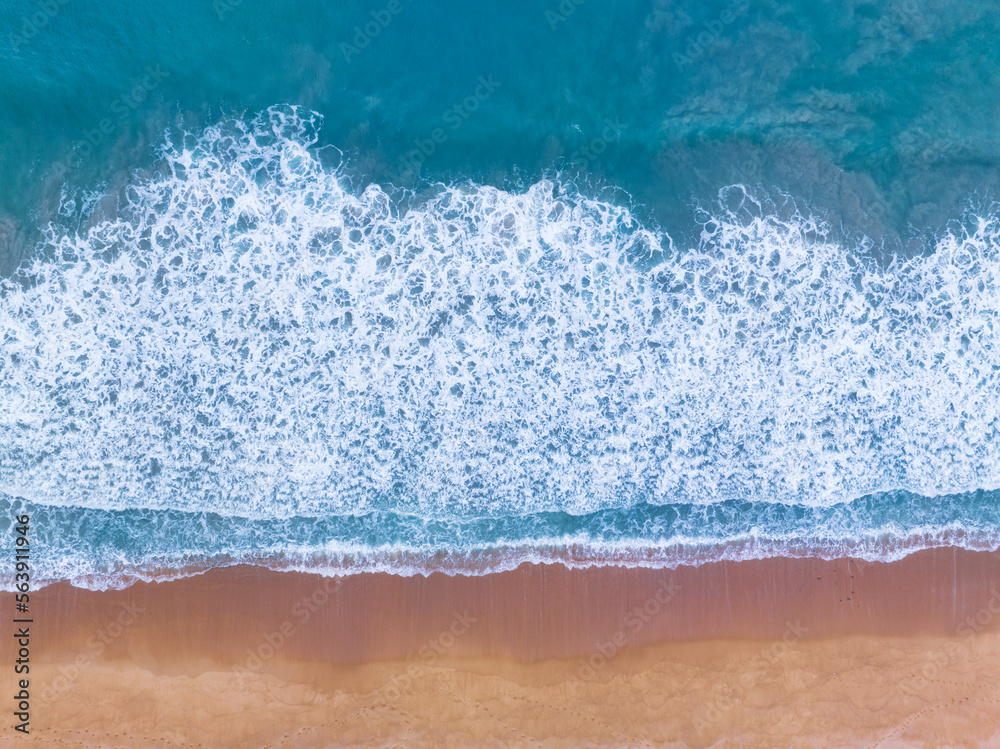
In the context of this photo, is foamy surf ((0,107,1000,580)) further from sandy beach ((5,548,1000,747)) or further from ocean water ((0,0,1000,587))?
sandy beach ((5,548,1000,747))

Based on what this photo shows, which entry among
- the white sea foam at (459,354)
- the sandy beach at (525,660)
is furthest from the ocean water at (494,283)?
the sandy beach at (525,660)

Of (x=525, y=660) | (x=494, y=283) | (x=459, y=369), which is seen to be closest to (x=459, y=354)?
(x=459, y=369)

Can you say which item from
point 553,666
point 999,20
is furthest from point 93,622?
point 999,20

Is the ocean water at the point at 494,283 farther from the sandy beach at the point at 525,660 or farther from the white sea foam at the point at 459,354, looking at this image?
the sandy beach at the point at 525,660

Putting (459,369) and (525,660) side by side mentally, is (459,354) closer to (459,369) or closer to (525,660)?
(459,369)

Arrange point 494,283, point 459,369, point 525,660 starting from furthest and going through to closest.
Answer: point 494,283, point 459,369, point 525,660
